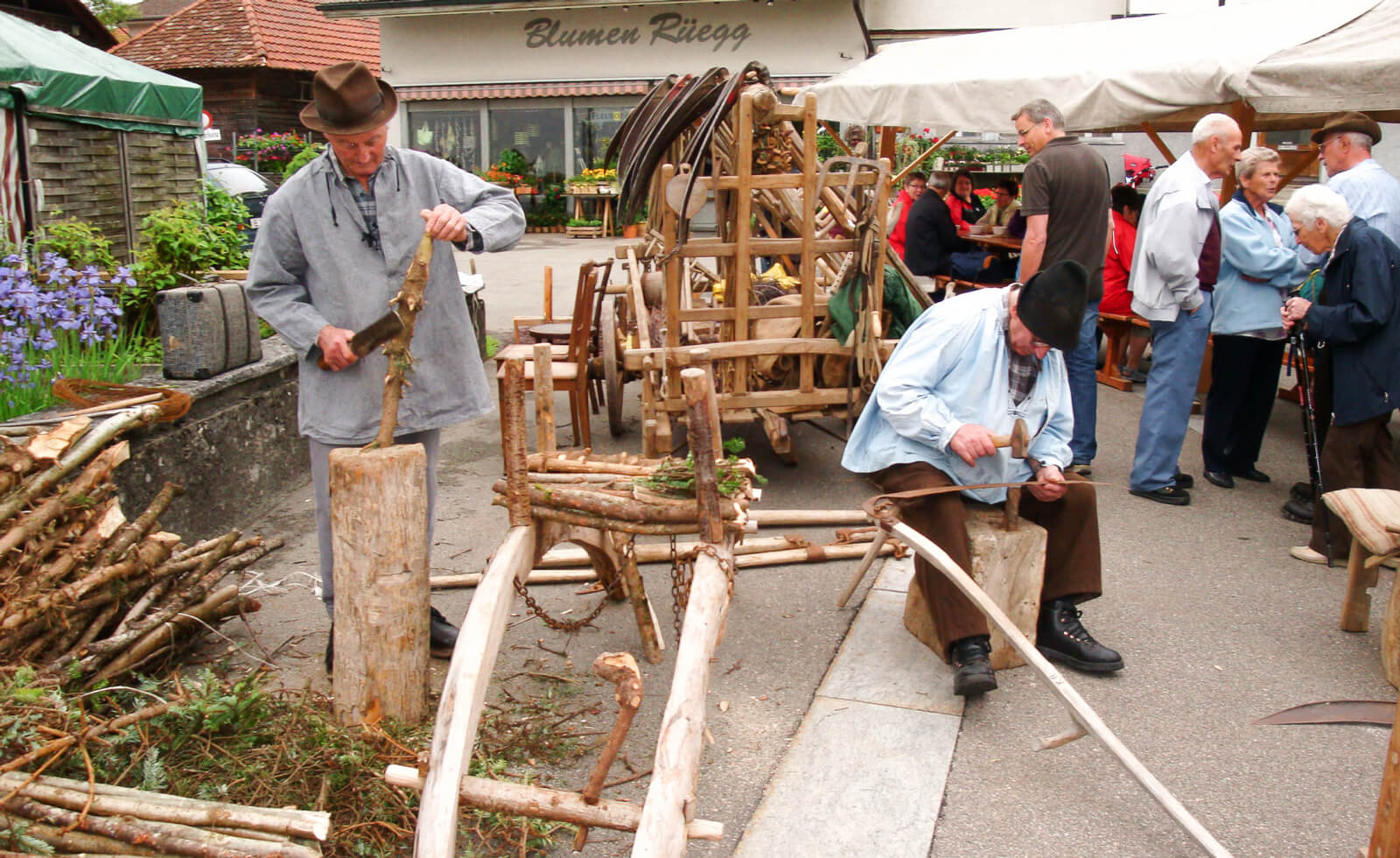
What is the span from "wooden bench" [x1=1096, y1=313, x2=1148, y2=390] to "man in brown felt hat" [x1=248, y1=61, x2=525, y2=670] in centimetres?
636

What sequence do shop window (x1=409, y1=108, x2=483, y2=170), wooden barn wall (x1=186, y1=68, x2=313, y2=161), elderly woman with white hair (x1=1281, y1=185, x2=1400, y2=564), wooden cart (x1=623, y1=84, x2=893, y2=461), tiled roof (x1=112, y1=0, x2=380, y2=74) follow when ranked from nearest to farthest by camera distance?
elderly woman with white hair (x1=1281, y1=185, x2=1400, y2=564) → wooden cart (x1=623, y1=84, x2=893, y2=461) → shop window (x1=409, y1=108, x2=483, y2=170) → tiled roof (x1=112, y1=0, x2=380, y2=74) → wooden barn wall (x1=186, y1=68, x2=313, y2=161)

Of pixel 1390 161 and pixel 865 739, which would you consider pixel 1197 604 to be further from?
pixel 1390 161

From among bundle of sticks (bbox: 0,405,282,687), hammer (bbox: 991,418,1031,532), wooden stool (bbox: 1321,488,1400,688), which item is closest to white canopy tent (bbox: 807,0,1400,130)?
wooden stool (bbox: 1321,488,1400,688)

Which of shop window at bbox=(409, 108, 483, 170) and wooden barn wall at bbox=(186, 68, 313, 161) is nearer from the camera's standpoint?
shop window at bbox=(409, 108, 483, 170)

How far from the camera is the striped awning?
21.7 m

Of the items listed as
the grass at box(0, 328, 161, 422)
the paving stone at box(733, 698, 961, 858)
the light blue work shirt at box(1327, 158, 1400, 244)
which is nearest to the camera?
the paving stone at box(733, 698, 961, 858)

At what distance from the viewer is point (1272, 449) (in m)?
7.20

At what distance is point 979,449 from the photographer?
382 centimetres

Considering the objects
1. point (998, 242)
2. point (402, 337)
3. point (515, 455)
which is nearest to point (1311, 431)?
point (515, 455)

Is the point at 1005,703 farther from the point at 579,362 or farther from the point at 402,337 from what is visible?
the point at 579,362

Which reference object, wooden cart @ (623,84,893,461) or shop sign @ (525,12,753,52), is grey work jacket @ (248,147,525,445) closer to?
wooden cart @ (623,84,893,461)

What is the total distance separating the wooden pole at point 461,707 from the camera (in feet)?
7.28

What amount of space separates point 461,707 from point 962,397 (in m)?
2.31

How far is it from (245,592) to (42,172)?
20.4 feet
